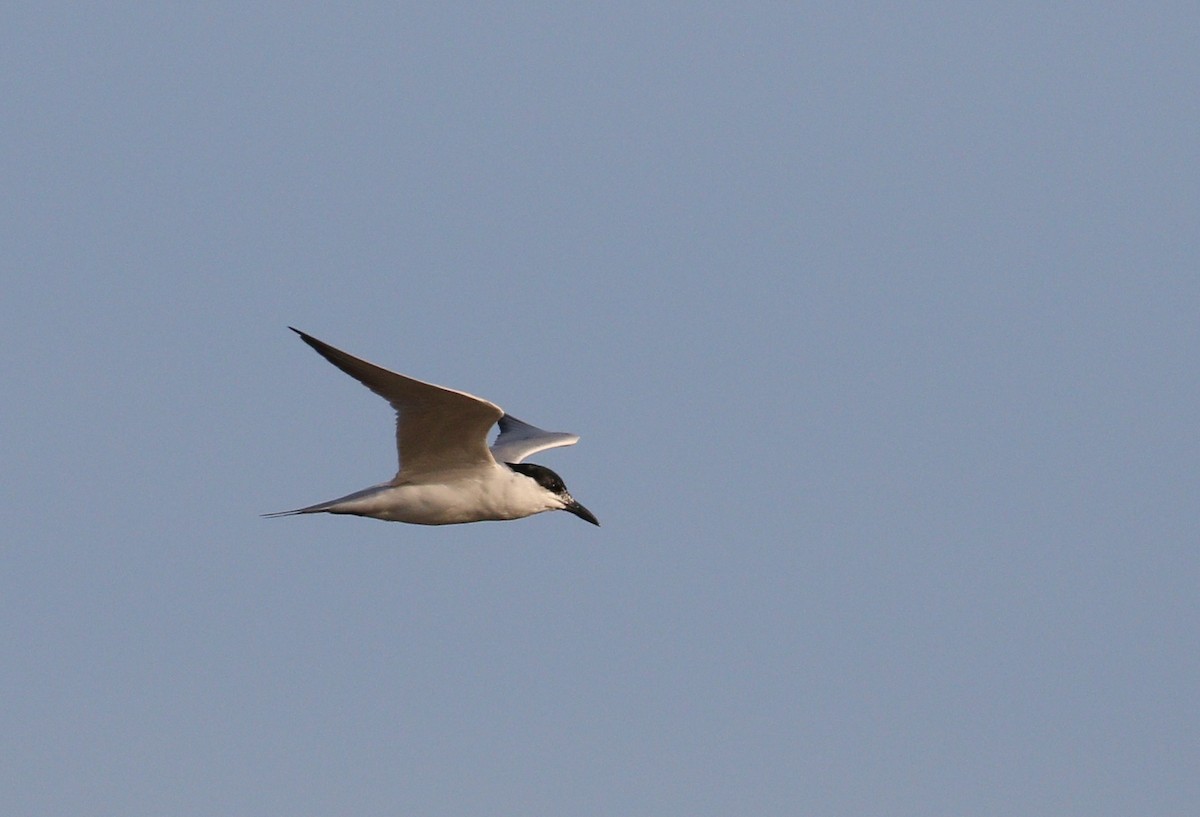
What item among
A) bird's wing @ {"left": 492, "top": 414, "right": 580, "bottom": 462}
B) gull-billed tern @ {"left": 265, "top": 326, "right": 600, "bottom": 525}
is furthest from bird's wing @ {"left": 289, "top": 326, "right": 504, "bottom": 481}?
bird's wing @ {"left": 492, "top": 414, "right": 580, "bottom": 462}

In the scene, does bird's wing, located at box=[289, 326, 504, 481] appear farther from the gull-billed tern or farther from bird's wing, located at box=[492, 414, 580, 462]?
bird's wing, located at box=[492, 414, 580, 462]

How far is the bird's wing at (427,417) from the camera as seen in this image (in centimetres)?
1177

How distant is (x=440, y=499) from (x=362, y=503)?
2.18 ft

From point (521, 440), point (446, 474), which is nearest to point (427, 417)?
point (446, 474)

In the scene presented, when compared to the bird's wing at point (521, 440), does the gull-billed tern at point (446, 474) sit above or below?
below

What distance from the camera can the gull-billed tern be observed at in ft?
40.9

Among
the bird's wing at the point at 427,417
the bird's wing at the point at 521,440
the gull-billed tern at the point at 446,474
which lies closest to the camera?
the bird's wing at the point at 427,417

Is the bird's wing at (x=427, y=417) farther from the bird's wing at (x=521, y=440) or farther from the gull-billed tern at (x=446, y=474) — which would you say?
the bird's wing at (x=521, y=440)

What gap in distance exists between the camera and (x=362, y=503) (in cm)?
1374

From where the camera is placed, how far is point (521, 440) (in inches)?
665

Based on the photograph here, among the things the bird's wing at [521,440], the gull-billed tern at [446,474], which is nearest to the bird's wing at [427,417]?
the gull-billed tern at [446,474]

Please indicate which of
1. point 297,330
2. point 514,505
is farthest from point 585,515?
point 297,330

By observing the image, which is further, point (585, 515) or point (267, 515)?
point (585, 515)

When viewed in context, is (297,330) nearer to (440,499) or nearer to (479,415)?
(479,415)
